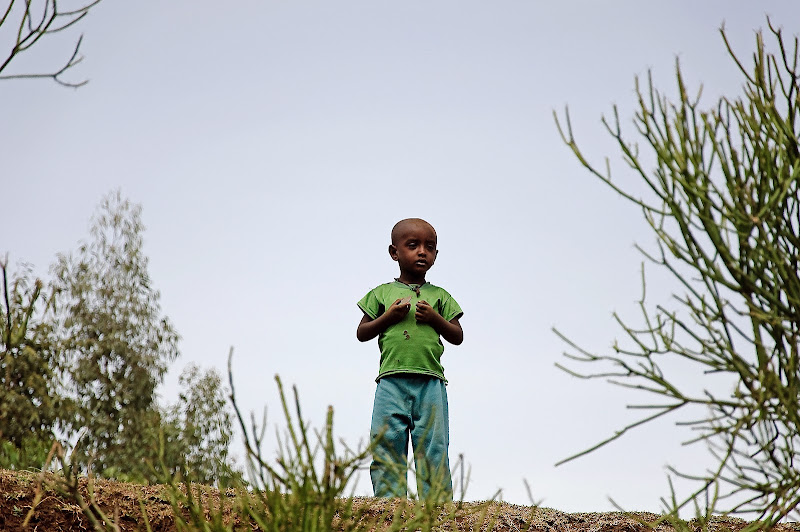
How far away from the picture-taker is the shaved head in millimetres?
6191

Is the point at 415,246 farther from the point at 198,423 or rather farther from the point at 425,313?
the point at 198,423

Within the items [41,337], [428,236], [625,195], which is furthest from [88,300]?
[625,195]

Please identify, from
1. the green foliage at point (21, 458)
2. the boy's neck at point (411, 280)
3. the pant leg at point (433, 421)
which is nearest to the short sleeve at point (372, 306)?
the boy's neck at point (411, 280)

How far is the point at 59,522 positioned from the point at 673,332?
3243mm

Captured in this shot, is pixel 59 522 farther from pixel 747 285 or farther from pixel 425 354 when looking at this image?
pixel 747 285

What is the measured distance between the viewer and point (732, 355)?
321 cm

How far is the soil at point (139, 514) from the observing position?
14.7ft

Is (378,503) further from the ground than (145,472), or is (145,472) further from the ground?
(145,472)

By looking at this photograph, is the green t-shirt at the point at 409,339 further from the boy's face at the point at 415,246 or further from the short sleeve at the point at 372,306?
the boy's face at the point at 415,246

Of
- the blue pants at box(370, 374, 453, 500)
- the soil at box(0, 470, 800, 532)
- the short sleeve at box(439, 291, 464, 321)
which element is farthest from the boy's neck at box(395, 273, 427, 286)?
the soil at box(0, 470, 800, 532)

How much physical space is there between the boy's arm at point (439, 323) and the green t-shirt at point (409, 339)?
0.05m

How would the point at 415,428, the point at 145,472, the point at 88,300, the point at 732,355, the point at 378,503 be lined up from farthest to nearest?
1. the point at 88,300
2. the point at 145,472
3. the point at 415,428
4. the point at 378,503
5. the point at 732,355

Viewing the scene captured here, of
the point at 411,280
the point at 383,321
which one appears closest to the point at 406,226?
the point at 411,280

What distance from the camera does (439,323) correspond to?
600 cm
